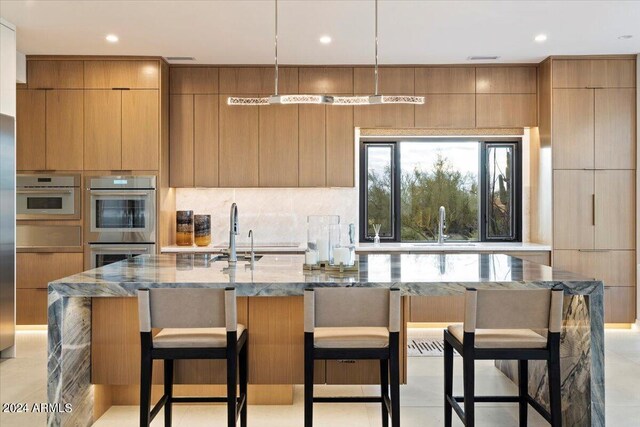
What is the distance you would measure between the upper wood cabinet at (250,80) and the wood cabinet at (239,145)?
197 mm

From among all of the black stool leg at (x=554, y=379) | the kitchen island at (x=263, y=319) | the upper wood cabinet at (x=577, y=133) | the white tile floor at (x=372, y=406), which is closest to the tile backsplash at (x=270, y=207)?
the white tile floor at (x=372, y=406)

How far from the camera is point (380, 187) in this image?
6.21 m

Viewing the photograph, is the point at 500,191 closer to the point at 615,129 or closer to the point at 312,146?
the point at 615,129

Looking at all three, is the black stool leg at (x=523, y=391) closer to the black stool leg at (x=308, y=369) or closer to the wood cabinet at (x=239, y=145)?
the black stool leg at (x=308, y=369)

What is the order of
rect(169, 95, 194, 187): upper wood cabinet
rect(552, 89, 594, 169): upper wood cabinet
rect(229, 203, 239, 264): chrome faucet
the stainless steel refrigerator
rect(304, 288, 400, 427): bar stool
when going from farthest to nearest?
rect(169, 95, 194, 187): upper wood cabinet → rect(552, 89, 594, 169): upper wood cabinet → the stainless steel refrigerator → rect(229, 203, 239, 264): chrome faucet → rect(304, 288, 400, 427): bar stool

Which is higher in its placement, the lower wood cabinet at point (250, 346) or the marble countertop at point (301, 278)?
the marble countertop at point (301, 278)

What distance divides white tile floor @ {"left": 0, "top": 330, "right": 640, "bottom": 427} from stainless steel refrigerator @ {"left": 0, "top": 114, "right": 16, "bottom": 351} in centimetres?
32

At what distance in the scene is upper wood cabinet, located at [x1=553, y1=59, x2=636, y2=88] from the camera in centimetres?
543

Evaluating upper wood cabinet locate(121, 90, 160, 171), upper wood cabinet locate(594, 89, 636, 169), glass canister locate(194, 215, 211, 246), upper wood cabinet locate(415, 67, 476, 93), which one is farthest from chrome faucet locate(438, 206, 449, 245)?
upper wood cabinet locate(121, 90, 160, 171)

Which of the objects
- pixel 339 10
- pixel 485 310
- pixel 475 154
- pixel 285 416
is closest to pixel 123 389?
pixel 285 416

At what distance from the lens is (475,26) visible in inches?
178

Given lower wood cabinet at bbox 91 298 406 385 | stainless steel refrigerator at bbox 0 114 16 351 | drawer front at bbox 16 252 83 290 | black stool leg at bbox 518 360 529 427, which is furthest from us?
drawer front at bbox 16 252 83 290

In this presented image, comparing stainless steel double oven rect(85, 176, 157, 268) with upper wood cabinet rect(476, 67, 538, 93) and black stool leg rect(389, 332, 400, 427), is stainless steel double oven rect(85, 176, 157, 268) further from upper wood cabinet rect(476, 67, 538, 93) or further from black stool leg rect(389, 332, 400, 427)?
upper wood cabinet rect(476, 67, 538, 93)

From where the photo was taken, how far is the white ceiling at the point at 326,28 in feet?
13.4
